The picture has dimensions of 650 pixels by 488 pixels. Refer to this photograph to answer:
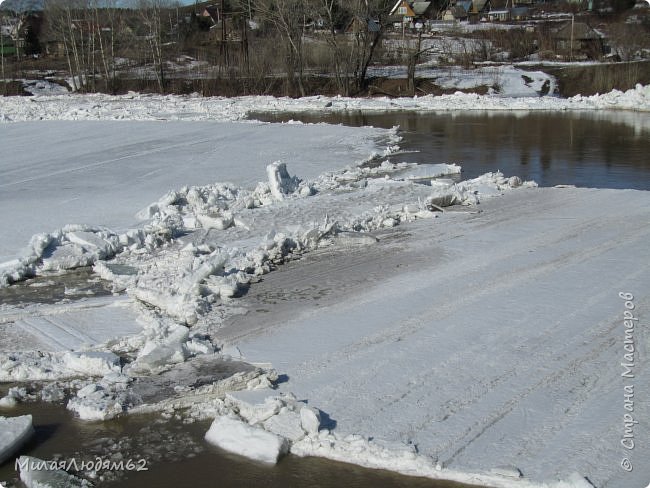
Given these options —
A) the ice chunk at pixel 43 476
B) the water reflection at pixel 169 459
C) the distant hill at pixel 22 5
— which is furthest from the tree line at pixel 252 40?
the ice chunk at pixel 43 476

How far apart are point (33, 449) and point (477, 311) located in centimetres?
368

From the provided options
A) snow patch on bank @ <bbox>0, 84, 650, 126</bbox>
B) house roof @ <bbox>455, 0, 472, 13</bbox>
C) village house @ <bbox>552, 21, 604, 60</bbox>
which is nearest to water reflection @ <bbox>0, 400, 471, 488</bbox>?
snow patch on bank @ <bbox>0, 84, 650, 126</bbox>

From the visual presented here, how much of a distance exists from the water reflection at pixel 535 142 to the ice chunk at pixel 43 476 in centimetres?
983

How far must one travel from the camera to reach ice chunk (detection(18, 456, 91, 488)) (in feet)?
13.3

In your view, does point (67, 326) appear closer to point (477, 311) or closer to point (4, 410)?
point (4, 410)

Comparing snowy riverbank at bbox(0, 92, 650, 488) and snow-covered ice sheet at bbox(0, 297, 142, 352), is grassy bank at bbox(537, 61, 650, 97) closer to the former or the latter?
snowy riverbank at bbox(0, 92, 650, 488)

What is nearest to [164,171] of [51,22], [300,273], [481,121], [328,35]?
[300,273]

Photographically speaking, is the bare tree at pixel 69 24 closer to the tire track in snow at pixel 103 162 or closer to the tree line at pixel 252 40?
the tree line at pixel 252 40

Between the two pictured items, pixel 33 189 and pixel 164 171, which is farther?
pixel 164 171

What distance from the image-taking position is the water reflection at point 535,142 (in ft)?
43.1

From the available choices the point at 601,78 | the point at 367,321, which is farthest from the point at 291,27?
the point at 367,321

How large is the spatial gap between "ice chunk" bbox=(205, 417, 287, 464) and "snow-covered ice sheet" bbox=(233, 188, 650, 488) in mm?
209

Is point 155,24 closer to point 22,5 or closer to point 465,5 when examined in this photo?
point 22,5

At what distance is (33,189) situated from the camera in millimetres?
12219
